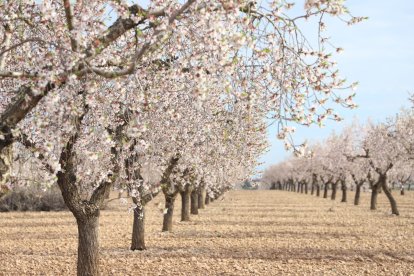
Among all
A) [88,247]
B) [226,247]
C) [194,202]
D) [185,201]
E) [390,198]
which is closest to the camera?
[88,247]

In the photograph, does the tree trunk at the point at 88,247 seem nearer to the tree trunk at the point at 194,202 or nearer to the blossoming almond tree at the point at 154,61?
the blossoming almond tree at the point at 154,61

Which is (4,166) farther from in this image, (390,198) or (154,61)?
(390,198)

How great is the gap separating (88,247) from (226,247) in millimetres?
7924

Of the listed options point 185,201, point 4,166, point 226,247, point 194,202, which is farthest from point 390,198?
point 4,166

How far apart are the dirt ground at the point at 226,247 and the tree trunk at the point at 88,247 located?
1.62 metres

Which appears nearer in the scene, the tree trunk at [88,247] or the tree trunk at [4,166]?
the tree trunk at [4,166]

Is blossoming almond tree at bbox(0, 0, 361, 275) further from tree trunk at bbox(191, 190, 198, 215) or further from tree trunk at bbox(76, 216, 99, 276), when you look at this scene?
tree trunk at bbox(191, 190, 198, 215)

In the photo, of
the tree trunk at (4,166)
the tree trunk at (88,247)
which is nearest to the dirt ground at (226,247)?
the tree trunk at (88,247)

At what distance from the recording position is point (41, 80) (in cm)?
648

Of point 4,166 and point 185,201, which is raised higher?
point 4,166

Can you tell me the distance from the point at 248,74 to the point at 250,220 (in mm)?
24245

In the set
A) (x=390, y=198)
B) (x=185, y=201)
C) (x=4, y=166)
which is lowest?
(x=185, y=201)

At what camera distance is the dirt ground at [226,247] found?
15109mm

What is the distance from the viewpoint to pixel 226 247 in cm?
1967
